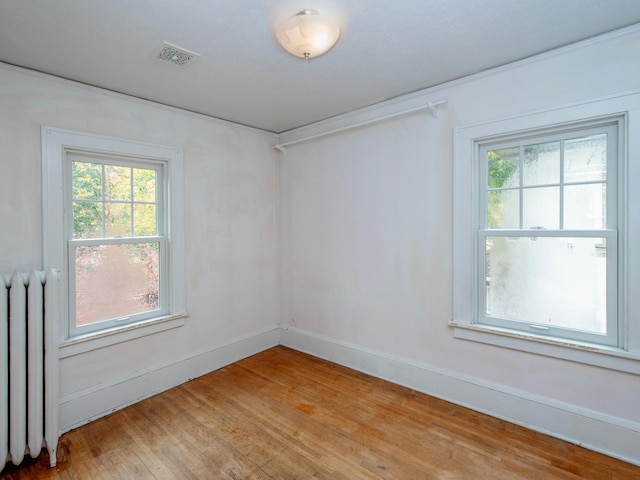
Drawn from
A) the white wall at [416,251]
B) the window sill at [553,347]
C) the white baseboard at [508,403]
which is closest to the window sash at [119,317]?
the white wall at [416,251]

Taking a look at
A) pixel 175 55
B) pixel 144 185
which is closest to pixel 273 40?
pixel 175 55

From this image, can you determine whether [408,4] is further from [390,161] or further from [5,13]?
[5,13]

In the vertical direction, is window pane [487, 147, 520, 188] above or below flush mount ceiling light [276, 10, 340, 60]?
below

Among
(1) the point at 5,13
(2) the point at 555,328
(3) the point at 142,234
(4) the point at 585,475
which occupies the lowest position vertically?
(4) the point at 585,475

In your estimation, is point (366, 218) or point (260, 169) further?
point (260, 169)

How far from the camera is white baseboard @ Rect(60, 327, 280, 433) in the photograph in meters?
2.37

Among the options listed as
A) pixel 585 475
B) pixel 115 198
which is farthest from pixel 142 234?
pixel 585 475

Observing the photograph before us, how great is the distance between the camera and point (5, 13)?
1.65 meters

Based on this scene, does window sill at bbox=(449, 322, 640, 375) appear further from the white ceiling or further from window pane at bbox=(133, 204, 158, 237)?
window pane at bbox=(133, 204, 158, 237)

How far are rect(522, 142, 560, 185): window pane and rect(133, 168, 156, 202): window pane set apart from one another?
3.05 meters

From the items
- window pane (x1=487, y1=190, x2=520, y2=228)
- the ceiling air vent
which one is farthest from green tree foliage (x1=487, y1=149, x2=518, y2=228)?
the ceiling air vent

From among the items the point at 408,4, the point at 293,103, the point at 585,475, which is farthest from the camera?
the point at 293,103

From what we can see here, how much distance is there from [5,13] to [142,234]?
1.64 meters

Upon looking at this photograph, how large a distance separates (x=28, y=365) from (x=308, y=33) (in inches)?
99.2
